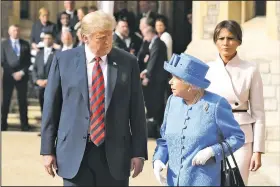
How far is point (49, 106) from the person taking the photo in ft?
19.6

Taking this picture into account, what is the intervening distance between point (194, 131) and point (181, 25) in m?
15.7

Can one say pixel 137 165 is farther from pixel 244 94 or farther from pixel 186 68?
pixel 186 68

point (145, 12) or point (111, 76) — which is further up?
point (111, 76)

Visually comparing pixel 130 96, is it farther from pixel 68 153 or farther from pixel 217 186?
pixel 217 186

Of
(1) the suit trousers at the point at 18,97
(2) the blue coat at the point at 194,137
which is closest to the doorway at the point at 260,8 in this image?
(1) the suit trousers at the point at 18,97

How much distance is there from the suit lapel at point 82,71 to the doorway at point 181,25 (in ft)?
44.5

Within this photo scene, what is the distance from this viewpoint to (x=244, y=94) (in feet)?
19.2

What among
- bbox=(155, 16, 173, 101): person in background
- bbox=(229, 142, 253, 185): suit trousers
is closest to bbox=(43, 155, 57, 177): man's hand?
bbox=(229, 142, 253, 185): suit trousers

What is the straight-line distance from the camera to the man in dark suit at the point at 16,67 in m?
14.9

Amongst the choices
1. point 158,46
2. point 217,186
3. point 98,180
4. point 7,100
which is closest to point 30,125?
point 7,100

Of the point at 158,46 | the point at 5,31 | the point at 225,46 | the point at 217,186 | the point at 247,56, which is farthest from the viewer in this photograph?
the point at 5,31

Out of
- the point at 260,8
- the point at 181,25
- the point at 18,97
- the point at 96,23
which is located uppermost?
the point at 96,23

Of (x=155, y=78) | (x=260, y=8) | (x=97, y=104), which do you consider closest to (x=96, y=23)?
(x=97, y=104)

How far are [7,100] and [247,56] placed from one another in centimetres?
505
